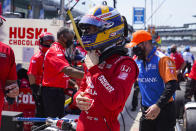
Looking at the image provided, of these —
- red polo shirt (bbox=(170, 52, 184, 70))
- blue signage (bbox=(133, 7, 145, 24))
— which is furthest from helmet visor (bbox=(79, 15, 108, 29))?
blue signage (bbox=(133, 7, 145, 24))

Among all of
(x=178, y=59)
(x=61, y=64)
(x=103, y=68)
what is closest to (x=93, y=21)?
(x=103, y=68)

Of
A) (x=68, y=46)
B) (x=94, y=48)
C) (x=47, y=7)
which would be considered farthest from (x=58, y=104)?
(x=47, y=7)

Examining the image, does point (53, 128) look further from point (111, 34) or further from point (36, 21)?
point (36, 21)

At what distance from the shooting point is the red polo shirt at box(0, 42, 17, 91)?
252cm

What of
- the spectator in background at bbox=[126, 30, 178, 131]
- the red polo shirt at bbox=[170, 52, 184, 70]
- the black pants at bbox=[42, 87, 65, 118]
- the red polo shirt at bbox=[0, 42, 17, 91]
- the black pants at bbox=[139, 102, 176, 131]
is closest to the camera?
the red polo shirt at bbox=[0, 42, 17, 91]

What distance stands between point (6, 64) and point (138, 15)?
48.4 ft

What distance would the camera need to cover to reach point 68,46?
15.5 ft

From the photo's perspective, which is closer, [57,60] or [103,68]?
[103,68]

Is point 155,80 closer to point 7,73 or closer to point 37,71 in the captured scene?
point 7,73

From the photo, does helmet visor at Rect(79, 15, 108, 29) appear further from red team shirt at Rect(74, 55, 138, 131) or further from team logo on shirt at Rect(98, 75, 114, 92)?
team logo on shirt at Rect(98, 75, 114, 92)

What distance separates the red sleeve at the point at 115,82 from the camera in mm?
1807

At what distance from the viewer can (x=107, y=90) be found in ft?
5.97

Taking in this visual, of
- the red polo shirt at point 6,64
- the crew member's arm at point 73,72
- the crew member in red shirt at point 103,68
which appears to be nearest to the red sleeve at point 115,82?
the crew member in red shirt at point 103,68

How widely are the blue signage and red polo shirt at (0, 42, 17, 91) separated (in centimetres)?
1431
